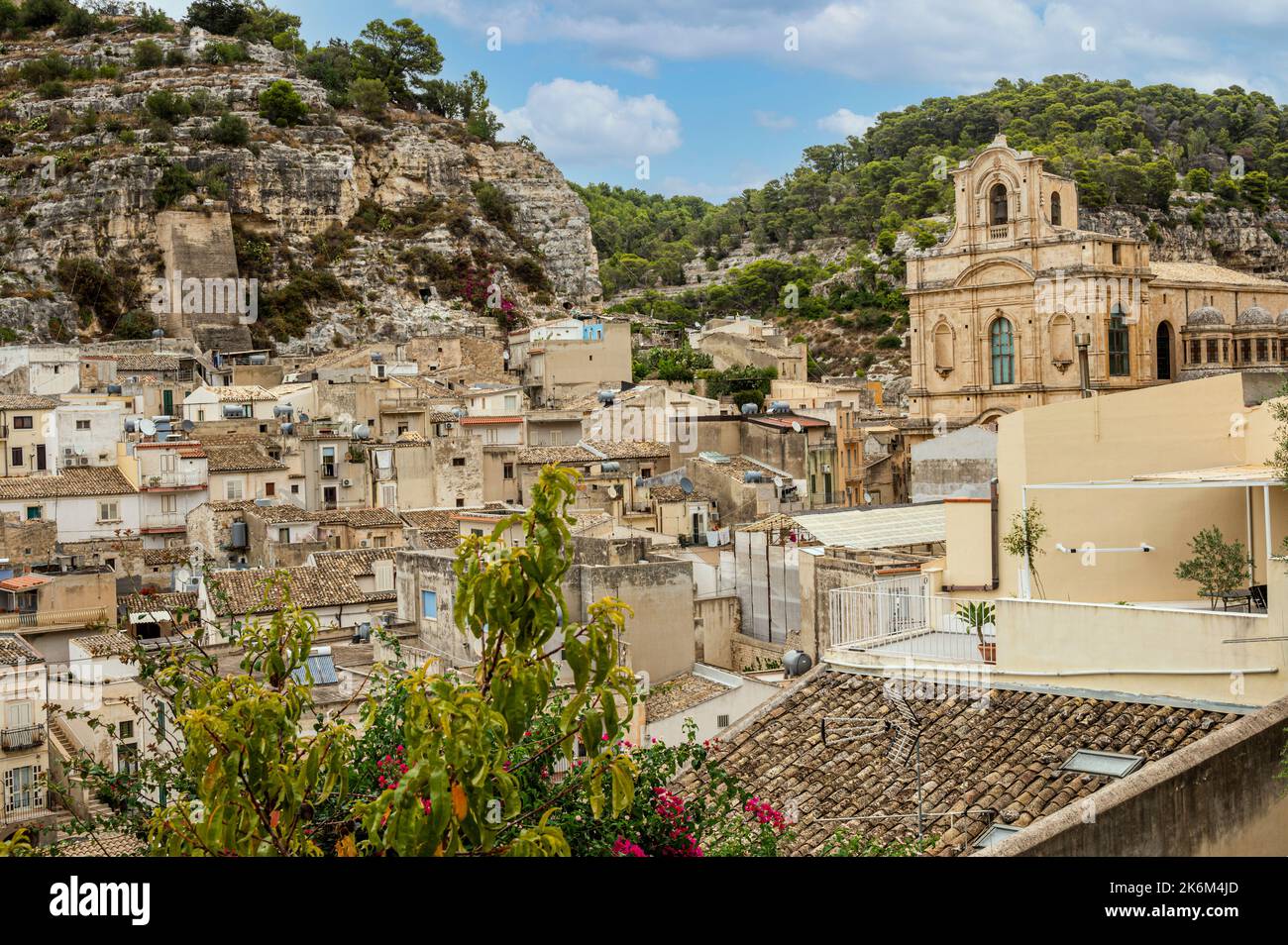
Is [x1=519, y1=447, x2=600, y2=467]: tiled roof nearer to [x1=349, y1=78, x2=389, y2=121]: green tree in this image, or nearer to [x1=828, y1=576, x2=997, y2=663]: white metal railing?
[x1=828, y1=576, x2=997, y2=663]: white metal railing

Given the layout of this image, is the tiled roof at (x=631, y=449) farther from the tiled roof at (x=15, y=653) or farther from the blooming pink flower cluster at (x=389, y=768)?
the blooming pink flower cluster at (x=389, y=768)

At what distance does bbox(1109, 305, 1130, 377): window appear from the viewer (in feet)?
128

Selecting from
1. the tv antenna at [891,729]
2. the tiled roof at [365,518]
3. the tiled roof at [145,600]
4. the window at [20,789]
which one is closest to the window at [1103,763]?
the tv antenna at [891,729]

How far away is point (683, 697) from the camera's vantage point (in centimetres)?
1712

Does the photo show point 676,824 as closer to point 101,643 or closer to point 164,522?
point 101,643

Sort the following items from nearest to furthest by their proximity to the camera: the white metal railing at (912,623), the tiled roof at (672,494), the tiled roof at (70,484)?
the white metal railing at (912,623)
the tiled roof at (672,494)
the tiled roof at (70,484)

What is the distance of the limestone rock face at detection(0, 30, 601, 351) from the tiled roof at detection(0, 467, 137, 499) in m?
26.0

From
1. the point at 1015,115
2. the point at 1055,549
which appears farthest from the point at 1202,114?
the point at 1055,549

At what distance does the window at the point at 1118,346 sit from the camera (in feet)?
128

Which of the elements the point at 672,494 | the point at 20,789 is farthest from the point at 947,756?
the point at 672,494

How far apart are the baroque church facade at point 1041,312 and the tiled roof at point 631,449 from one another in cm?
799

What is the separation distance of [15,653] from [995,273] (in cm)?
2769
